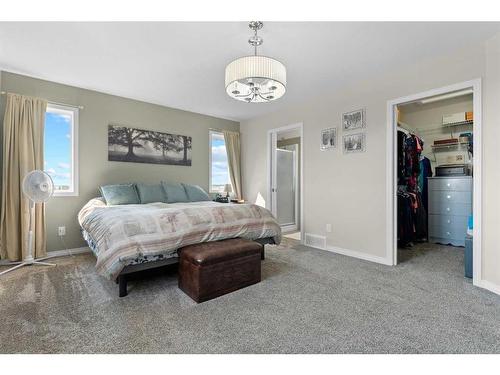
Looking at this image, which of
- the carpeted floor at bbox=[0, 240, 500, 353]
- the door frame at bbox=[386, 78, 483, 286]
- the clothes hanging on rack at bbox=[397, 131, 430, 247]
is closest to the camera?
the carpeted floor at bbox=[0, 240, 500, 353]

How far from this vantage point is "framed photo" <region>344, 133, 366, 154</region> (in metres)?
3.42

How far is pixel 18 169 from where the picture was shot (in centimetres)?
313

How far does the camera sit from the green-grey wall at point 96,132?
135 inches

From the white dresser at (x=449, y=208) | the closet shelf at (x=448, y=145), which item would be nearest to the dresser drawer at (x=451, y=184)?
the white dresser at (x=449, y=208)

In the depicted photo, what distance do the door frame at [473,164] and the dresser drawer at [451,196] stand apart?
1.88m

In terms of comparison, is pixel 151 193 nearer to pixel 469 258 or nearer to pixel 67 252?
pixel 67 252

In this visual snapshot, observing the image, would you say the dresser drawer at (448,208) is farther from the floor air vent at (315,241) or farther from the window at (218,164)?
the window at (218,164)

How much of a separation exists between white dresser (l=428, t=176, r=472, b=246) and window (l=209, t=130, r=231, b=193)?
150 inches

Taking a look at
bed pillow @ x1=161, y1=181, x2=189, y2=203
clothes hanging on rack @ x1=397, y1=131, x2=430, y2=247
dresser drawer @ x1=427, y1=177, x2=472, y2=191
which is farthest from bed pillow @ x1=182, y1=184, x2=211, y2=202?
dresser drawer @ x1=427, y1=177, x2=472, y2=191

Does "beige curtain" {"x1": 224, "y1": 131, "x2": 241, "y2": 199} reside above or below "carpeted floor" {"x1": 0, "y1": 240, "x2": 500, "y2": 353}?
above

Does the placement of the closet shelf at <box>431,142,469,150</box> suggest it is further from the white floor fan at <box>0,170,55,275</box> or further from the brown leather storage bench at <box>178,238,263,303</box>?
the white floor fan at <box>0,170,55,275</box>
